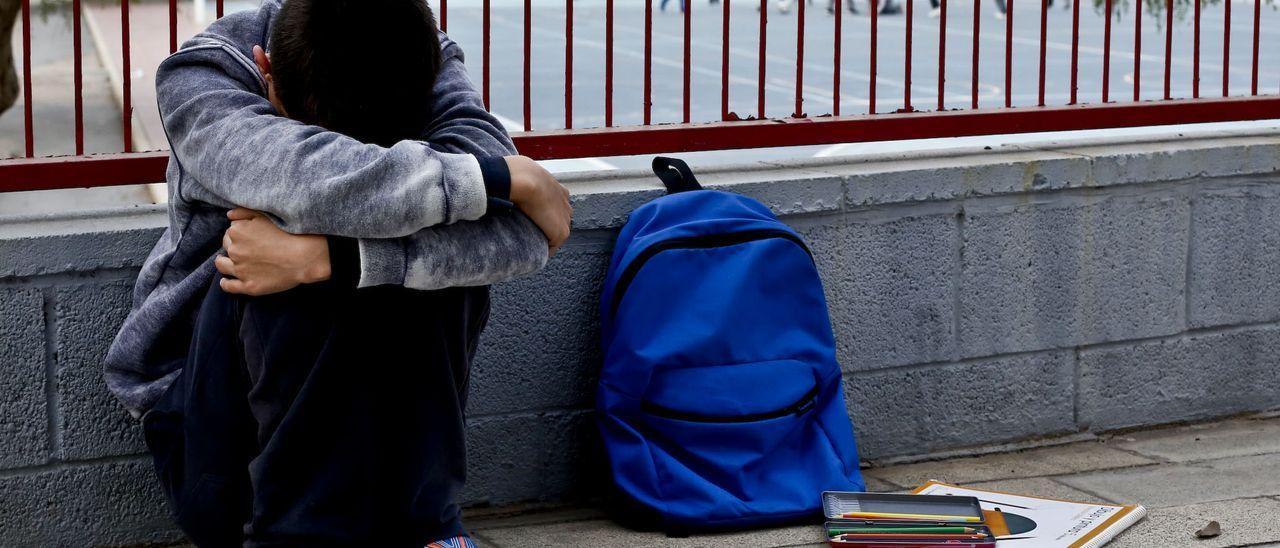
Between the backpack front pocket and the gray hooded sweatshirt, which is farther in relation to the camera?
the backpack front pocket

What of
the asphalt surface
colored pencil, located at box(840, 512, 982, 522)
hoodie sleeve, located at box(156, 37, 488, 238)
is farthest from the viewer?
the asphalt surface

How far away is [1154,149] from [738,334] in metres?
1.26

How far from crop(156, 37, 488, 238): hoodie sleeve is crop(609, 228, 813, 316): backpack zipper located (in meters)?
0.68

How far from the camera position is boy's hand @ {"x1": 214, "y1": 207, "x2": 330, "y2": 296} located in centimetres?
217

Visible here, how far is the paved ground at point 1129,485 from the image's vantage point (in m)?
2.81

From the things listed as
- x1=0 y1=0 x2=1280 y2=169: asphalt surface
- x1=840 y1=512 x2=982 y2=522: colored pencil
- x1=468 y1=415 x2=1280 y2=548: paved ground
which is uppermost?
x1=840 y1=512 x2=982 y2=522: colored pencil

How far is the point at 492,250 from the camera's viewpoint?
2266 mm

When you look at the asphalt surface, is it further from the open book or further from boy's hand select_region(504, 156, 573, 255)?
boy's hand select_region(504, 156, 573, 255)

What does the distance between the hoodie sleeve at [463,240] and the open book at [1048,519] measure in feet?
3.59

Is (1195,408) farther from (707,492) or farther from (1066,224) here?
(707,492)

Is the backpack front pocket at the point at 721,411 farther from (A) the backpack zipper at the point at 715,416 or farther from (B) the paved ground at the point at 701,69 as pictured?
(B) the paved ground at the point at 701,69

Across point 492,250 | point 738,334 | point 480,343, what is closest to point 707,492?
point 738,334

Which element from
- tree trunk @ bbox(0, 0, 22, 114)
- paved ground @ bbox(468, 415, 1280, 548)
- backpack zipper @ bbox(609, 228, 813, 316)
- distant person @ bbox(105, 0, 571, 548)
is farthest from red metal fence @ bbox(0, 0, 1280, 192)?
tree trunk @ bbox(0, 0, 22, 114)

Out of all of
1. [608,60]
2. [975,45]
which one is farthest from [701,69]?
[608,60]
